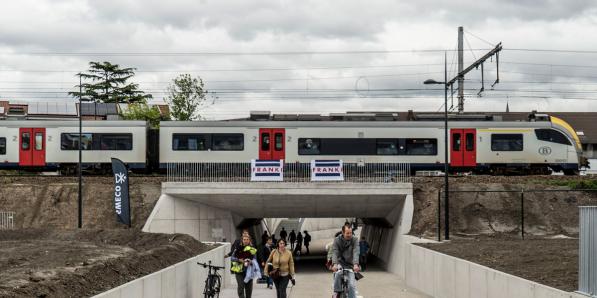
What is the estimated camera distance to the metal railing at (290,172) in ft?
130

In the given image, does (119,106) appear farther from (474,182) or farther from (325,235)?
(474,182)

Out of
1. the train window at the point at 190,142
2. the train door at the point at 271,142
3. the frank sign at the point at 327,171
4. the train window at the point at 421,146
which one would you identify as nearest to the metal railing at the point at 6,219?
the train window at the point at 190,142

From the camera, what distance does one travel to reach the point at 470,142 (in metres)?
42.5

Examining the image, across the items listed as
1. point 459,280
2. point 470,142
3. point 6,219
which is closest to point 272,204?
point 470,142

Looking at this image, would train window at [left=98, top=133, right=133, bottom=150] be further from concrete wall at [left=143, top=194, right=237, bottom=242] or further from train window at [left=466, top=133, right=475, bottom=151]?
train window at [left=466, top=133, right=475, bottom=151]

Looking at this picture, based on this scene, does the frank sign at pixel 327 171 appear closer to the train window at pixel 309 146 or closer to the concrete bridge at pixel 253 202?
the concrete bridge at pixel 253 202

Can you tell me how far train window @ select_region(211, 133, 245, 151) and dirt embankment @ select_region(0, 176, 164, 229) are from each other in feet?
12.3

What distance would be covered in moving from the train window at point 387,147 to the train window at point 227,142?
7.38m

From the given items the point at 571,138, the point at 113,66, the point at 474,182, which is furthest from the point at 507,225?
the point at 113,66

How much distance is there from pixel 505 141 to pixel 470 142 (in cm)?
198

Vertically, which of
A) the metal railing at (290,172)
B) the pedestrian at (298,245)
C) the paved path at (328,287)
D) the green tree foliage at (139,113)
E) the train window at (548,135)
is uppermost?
the green tree foliage at (139,113)

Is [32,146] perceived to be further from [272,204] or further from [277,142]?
[272,204]

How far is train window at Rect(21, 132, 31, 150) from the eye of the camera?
42.2m

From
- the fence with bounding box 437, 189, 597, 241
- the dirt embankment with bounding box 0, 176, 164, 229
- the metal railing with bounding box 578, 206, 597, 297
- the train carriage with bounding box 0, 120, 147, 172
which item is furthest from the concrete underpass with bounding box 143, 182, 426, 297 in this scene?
the metal railing with bounding box 578, 206, 597, 297
